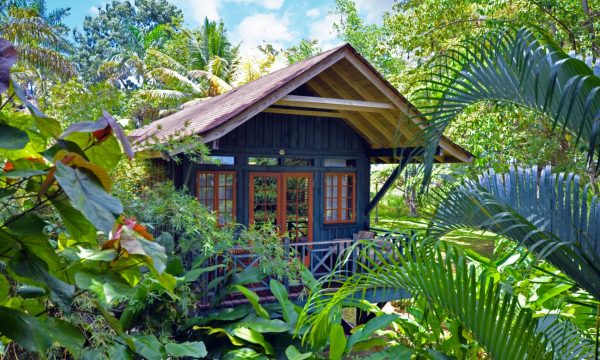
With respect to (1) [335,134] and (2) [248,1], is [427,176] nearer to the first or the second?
(1) [335,134]

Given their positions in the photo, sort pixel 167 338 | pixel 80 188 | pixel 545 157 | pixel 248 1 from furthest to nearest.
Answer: pixel 248 1
pixel 545 157
pixel 167 338
pixel 80 188

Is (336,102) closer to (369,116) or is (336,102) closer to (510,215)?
(369,116)

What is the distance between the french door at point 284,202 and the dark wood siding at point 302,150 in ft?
0.37

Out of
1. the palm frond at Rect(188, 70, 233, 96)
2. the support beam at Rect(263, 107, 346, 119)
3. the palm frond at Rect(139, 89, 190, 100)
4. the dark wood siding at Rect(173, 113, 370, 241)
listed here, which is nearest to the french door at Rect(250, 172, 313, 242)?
the dark wood siding at Rect(173, 113, 370, 241)

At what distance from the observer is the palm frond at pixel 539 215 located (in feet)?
7.87

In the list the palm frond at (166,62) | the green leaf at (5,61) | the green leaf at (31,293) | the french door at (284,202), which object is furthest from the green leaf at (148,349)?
the palm frond at (166,62)

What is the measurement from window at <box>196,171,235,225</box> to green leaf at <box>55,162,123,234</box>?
756cm

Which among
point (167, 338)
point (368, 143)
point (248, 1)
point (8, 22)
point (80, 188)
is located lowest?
point (167, 338)

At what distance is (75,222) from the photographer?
2.81ft

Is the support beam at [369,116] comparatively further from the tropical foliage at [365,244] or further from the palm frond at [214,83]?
the palm frond at [214,83]

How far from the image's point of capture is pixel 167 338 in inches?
195

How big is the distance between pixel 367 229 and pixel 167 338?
5.84 m

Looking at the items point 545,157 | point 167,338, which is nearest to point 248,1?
point 545,157

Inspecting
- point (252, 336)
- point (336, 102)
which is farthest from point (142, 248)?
point (336, 102)
